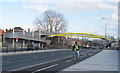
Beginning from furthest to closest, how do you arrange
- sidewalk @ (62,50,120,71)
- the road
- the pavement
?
sidewalk @ (62,50,120,71) < the road < the pavement

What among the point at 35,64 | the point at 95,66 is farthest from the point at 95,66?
the point at 35,64

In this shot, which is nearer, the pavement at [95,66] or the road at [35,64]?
the pavement at [95,66]

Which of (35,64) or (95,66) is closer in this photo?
(95,66)

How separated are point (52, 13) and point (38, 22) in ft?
22.3

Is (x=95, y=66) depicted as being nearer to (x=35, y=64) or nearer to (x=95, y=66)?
(x=95, y=66)

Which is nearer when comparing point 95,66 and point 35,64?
point 95,66

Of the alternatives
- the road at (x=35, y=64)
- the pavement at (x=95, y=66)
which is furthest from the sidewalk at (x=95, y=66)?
the road at (x=35, y=64)

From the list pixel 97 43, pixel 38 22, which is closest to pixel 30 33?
pixel 38 22

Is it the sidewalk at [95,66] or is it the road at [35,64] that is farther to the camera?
the sidewalk at [95,66]

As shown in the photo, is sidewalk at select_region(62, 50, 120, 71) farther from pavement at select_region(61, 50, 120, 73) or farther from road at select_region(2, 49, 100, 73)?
road at select_region(2, 49, 100, 73)

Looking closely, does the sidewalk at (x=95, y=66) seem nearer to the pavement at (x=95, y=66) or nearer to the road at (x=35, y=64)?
the pavement at (x=95, y=66)

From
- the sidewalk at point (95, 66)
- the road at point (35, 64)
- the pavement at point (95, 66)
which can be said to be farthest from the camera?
the sidewalk at point (95, 66)

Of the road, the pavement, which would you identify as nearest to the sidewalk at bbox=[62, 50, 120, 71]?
the pavement

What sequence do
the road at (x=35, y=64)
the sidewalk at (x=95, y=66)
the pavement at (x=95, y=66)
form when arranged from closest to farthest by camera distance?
1. the pavement at (x=95, y=66)
2. the road at (x=35, y=64)
3. the sidewalk at (x=95, y=66)
